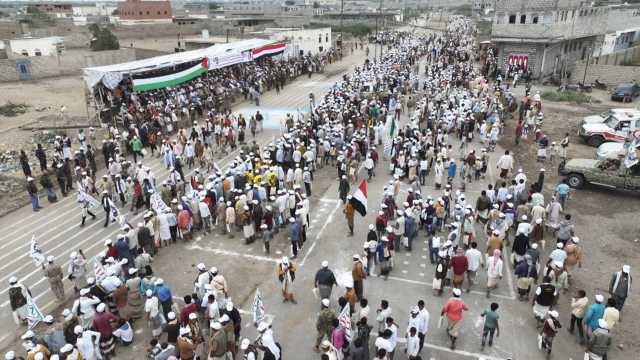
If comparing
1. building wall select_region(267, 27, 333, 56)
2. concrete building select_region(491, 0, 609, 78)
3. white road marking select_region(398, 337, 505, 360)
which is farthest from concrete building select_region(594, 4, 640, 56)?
white road marking select_region(398, 337, 505, 360)

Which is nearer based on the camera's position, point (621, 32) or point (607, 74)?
point (607, 74)

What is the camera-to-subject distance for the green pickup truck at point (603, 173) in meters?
15.1

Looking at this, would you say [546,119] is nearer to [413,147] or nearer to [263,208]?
[413,147]

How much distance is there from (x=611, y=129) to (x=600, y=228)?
894 cm

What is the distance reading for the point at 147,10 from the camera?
84.6m

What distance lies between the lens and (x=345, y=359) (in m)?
8.80

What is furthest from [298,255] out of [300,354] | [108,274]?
[108,274]

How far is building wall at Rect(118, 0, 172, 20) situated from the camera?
278 ft

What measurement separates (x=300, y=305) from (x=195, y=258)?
360 cm

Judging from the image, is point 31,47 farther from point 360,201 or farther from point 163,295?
point 163,295

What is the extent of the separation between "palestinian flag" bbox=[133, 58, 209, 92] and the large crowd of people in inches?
39.3

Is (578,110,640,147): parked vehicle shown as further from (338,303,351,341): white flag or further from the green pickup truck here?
(338,303,351,341): white flag

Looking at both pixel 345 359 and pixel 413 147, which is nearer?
pixel 345 359

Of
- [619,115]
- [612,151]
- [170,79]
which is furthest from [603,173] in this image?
[170,79]
